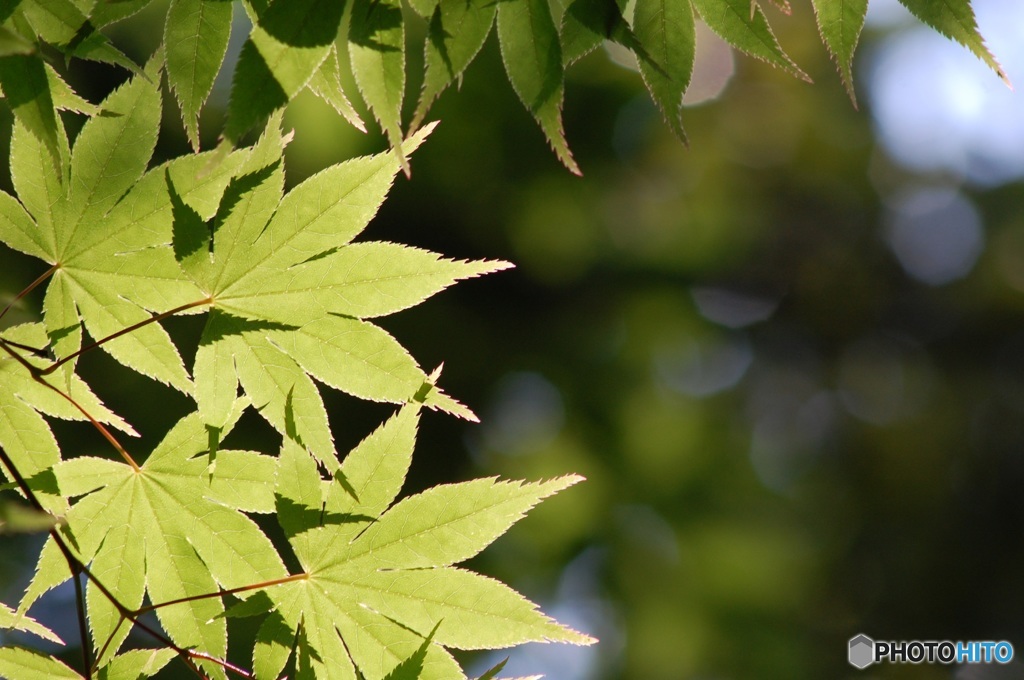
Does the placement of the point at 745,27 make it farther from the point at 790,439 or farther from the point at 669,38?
the point at 790,439

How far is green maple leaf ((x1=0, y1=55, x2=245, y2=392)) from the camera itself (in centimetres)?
95

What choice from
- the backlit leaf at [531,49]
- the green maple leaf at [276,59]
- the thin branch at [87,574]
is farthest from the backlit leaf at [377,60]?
the thin branch at [87,574]

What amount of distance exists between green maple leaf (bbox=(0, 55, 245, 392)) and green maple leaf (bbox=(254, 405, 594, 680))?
233mm

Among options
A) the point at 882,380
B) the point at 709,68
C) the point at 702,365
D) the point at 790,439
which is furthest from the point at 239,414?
the point at 882,380

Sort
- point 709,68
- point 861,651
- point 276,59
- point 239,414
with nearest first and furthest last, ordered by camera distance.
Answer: point 276,59, point 239,414, point 861,651, point 709,68

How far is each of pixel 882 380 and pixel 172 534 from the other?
8128mm

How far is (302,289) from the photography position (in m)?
0.95

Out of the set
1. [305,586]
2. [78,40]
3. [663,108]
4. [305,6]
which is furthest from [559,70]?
[305,586]

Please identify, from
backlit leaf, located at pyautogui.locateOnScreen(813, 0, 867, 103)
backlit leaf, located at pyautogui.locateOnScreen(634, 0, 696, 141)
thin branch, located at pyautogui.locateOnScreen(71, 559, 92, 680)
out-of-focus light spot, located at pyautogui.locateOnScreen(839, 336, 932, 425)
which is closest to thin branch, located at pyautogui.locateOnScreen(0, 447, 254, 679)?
thin branch, located at pyautogui.locateOnScreen(71, 559, 92, 680)

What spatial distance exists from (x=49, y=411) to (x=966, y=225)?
9.39m

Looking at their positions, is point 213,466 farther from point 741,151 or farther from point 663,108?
point 741,151

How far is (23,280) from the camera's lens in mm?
5945

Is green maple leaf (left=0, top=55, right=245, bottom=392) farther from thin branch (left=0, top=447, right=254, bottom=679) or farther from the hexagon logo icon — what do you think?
the hexagon logo icon

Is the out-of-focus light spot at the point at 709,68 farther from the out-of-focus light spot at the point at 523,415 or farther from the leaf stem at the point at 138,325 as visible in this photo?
the leaf stem at the point at 138,325
